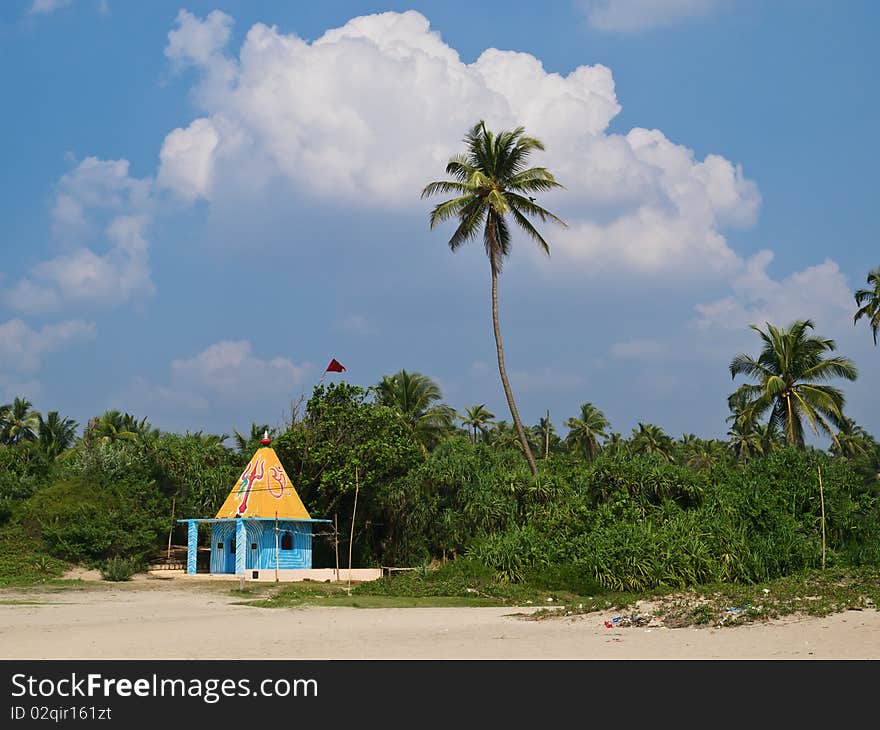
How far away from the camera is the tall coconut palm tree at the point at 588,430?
235 feet

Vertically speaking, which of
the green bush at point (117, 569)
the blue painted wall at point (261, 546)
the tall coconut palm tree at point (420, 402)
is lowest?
the green bush at point (117, 569)

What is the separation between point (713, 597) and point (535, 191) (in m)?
21.1

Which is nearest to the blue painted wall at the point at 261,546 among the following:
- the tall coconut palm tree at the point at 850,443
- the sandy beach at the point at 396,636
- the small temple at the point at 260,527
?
the small temple at the point at 260,527

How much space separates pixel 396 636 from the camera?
47.3 ft

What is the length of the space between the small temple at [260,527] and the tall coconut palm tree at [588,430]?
1614 inches

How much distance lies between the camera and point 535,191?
35594 millimetres

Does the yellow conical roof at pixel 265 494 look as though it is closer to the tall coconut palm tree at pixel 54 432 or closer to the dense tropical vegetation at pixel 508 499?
the dense tropical vegetation at pixel 508 499

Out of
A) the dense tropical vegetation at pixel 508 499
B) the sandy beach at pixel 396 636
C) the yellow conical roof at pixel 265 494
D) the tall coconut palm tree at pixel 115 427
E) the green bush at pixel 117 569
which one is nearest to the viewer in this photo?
the sandy beach at pixel 396 636

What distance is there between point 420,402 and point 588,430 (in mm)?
25050

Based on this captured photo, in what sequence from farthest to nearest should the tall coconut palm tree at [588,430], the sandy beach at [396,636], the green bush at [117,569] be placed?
1. the tall coconut palm tree at [588,430]
2. the green bush at [117,569]
3. the sandy beach at [396,636]

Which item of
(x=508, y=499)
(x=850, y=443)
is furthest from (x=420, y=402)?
(x=850, y=443)
